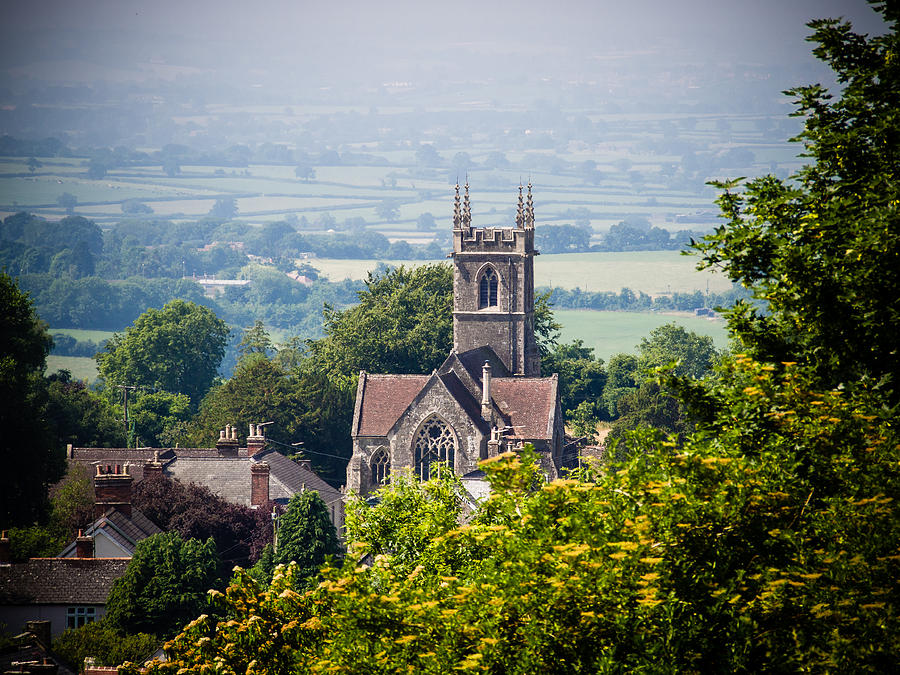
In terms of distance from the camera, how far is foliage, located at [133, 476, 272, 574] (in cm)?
5894

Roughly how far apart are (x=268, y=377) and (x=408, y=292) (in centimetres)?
1543

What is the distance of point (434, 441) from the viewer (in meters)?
77.2

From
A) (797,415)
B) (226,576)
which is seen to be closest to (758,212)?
(797,415)

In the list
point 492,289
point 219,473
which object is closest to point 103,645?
point 219,473

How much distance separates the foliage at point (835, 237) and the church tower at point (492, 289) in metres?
61.2

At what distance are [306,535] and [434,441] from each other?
23917 mm

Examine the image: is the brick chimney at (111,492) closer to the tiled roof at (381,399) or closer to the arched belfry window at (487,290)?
the tiled roof at (381,399)

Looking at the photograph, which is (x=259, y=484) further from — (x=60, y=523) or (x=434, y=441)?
(x=434, y=441)

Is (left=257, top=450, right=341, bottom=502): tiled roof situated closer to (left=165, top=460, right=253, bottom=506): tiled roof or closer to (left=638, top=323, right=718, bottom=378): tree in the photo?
(left=165, top=460, right=253, bottom=506): tiled roof

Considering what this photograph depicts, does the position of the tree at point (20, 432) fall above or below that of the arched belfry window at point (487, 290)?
below

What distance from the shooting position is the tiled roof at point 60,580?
46.2 meters

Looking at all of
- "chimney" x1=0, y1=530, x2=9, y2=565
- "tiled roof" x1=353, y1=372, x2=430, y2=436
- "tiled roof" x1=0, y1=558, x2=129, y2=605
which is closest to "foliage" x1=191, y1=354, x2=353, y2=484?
"tiled roof" x1=353, y1=372, x2=430, y2=436

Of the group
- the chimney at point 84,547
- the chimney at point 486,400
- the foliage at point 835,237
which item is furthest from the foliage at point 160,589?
the chimney at point 486,400

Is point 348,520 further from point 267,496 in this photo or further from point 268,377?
point 268,377
